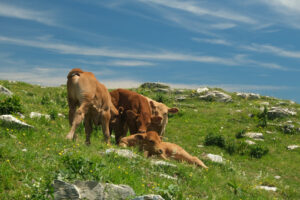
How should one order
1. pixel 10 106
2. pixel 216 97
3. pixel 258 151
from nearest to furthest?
pixel 10 106 < pixel 258 151 < pixel 216 97

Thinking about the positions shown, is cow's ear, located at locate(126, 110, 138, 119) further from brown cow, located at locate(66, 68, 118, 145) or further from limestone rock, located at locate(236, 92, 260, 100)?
limestone rock, located at locate(236, 92, 260, 100)

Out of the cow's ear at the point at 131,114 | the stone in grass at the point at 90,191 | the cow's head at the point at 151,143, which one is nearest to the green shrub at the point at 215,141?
the cow's ear at the point at 131,114

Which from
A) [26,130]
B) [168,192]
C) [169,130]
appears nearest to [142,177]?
[168,192]

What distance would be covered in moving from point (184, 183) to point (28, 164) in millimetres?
3846

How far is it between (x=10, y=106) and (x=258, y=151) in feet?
45.9

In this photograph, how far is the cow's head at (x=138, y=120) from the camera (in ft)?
42.8

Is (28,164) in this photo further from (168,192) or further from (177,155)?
(177,155)

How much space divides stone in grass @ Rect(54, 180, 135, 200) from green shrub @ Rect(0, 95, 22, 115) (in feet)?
27.8

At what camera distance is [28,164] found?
6691mm

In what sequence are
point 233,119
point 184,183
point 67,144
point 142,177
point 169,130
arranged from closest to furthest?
point 142,177 < point 184,183 < point 67,144 < point 169,130 < point 233,119

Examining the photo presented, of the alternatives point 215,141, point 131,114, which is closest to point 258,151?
point 215,141

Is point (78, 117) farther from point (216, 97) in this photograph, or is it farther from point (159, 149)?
point (216, 97)

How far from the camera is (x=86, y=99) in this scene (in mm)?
9898

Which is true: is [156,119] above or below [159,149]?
above
